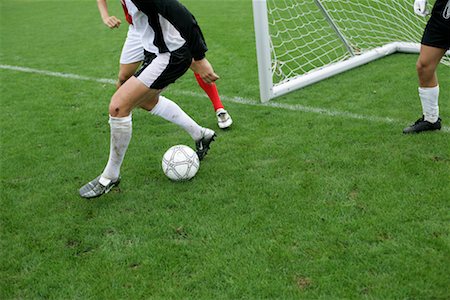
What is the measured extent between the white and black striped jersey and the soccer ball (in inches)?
29.3

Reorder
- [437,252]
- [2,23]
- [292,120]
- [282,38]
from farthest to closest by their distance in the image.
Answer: [2,23], [282,38], [292,120], [437,252]

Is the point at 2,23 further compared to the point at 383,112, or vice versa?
the point at 2,23

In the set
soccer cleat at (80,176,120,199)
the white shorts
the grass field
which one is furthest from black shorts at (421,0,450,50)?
soccer cleat at (80,176,120,199)

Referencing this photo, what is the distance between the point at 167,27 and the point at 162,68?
0.83 feet

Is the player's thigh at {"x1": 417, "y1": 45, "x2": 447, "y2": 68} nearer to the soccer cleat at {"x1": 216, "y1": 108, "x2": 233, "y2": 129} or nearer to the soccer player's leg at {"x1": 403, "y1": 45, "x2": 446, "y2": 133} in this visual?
the soccer player's leg at {"x1": 403, "y1": 45, "x2": 446, "y2": 133}

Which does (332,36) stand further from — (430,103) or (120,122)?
(120,122)

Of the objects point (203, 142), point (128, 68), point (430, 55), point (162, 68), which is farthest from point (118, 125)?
point (430, 55)

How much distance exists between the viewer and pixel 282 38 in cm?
748

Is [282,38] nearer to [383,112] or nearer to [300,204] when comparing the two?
[383,112]

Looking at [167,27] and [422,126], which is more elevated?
[167,27]

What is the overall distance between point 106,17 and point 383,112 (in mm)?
2541

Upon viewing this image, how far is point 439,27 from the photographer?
391cm

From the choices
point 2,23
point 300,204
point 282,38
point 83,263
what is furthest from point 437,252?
point 2,23

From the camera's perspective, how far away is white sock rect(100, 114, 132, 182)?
3396 mm
